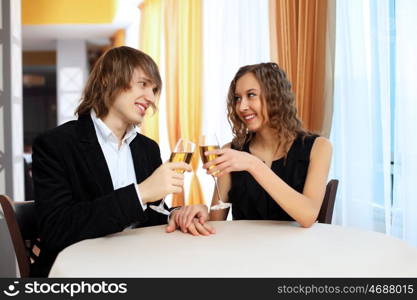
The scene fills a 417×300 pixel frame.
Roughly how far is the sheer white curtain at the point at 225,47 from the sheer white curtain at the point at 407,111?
1.52 metres

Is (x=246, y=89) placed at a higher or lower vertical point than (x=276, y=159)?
higher

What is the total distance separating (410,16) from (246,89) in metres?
1.06

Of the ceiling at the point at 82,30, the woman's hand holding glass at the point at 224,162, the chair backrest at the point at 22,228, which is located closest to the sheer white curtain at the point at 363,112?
the woman's hand holding glass at the point at 224,162

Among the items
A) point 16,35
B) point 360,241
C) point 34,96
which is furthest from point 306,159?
point 34,96

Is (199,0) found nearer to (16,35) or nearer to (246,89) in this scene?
(16,35)

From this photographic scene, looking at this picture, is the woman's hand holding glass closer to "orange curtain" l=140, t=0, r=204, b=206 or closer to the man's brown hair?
the man's brown hair

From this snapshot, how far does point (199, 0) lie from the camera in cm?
514

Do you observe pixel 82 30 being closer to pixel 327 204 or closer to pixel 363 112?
pixel 363 112

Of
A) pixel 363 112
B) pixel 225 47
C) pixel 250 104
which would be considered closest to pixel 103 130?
pixel 250 104

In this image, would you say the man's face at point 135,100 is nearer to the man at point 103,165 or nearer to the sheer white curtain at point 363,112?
the man at point 103,165

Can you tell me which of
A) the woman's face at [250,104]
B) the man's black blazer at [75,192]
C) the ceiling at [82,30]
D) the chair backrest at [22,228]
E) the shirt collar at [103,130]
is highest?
the ceiling at [82,30]

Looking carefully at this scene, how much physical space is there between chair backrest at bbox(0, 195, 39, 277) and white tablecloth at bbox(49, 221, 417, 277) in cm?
36

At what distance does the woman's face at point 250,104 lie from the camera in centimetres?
204

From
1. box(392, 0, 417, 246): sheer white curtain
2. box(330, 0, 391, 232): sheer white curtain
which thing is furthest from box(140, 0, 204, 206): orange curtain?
box(392, 0, 417, 246): sheer white curtain
